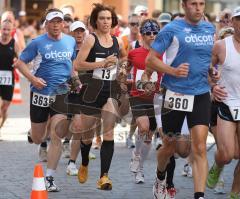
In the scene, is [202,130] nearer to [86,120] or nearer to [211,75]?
[211,75]

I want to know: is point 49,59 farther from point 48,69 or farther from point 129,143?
point 129,143

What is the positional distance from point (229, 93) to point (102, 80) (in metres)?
1.65

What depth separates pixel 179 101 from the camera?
890cm

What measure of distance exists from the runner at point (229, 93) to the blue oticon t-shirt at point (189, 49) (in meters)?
0.28

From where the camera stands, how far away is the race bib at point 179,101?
8875 mm

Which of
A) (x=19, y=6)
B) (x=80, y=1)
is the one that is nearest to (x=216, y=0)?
(x=19, y=6)

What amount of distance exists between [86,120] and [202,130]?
203cm

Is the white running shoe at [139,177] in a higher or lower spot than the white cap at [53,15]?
lower

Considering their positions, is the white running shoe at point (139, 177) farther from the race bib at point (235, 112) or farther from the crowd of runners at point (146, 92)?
the race bib at point (235, 112)

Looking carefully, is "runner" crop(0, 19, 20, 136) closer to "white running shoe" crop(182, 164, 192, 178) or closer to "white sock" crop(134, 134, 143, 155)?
"white sock" crop(134, 134, 143, 155)

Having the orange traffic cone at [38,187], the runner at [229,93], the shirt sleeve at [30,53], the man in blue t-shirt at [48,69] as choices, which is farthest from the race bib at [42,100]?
the orange traffic cone at [38,187]

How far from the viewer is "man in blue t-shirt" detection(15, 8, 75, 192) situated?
10641 millimetres

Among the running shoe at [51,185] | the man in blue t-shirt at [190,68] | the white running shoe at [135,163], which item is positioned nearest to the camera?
the man in blue t-shirt at [190,68]

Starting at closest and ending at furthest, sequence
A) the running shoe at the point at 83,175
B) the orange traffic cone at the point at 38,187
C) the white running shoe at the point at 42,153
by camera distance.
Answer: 1. the orange traffic cone at the point at 38,187
2. the running shoe at the point at 83,175
3. the white running shoe at the point at 42,153
